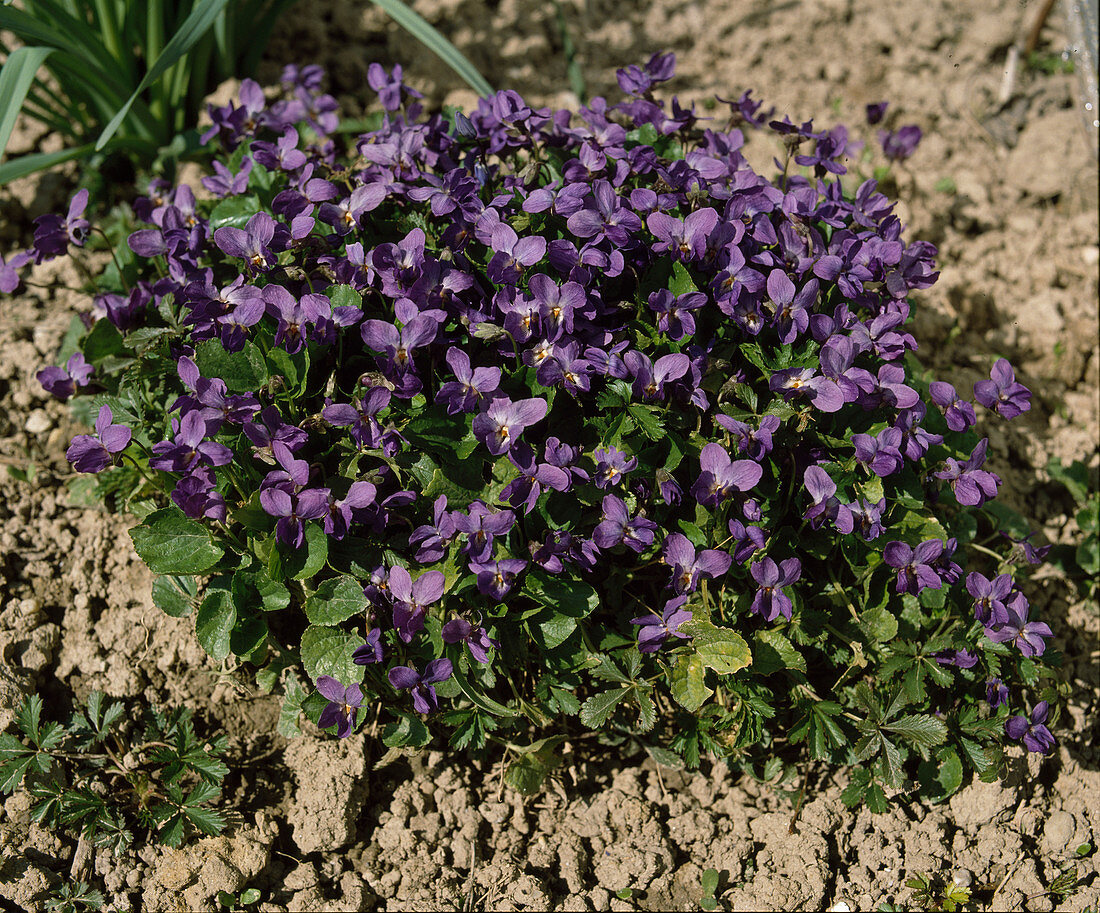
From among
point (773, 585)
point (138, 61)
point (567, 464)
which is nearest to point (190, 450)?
point (567, 464)

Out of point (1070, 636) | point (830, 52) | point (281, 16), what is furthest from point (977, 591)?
point (281, 16)

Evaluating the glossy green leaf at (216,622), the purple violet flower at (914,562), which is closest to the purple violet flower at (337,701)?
the glossy green leaf at (216,622)

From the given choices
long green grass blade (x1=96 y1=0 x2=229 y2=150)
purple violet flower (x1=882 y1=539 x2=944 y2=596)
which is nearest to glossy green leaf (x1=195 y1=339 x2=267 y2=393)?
long green grass blade (x1=96 y1=0 x2=229 y2=150)

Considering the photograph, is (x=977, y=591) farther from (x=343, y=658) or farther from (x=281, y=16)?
(x=281, y=16)

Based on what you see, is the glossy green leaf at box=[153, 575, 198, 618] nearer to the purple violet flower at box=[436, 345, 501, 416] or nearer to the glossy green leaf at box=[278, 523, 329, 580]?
the glossy green leaf at box=[278, 523, 329, 580]

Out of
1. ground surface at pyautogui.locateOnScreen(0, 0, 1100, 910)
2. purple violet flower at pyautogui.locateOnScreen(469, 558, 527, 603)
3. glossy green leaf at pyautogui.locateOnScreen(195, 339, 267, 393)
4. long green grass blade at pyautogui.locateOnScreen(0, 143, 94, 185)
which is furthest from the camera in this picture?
long green grass blade at pyautogui.locateOnScreen(0, 143, 94, 185)
